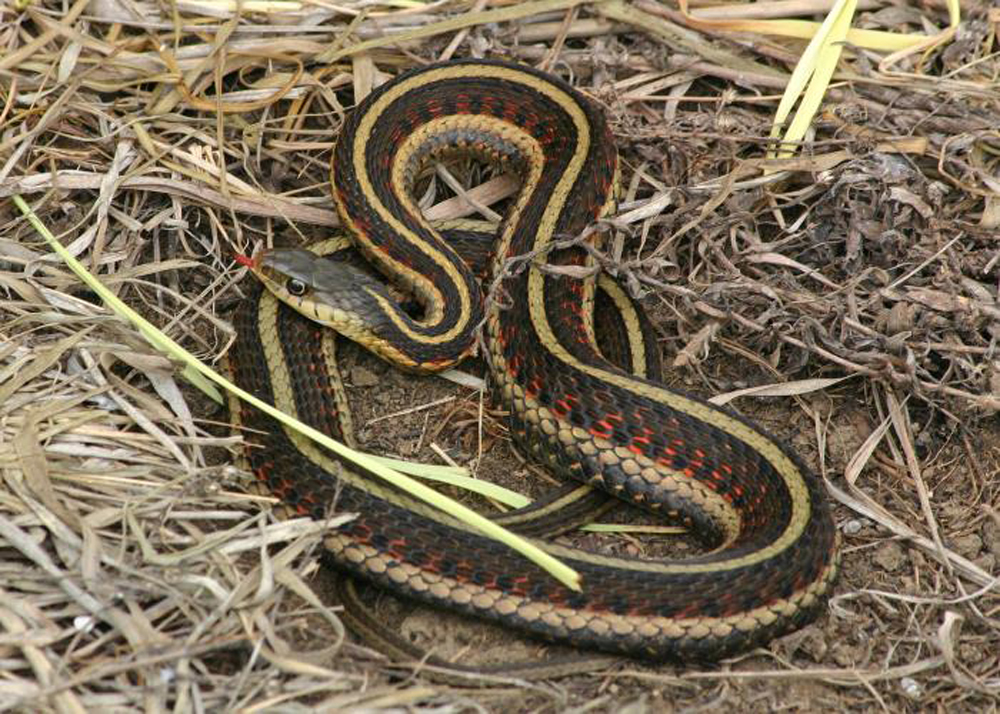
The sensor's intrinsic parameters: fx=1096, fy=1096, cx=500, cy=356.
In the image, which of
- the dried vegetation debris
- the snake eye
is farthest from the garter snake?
the dried vegetation debris

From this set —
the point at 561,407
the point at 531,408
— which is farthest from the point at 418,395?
the point at 561,407

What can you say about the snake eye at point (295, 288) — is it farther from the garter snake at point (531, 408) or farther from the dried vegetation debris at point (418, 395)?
the dried vegetation debris at point (418, 395)

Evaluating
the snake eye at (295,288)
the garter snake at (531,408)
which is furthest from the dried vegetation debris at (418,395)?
the snake eye at (295,288)

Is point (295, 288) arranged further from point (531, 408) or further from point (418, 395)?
point (531, 408)

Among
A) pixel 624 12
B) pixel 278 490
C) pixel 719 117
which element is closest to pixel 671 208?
pixel 719 117

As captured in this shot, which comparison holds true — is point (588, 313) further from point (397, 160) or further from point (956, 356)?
point (956, 356)
